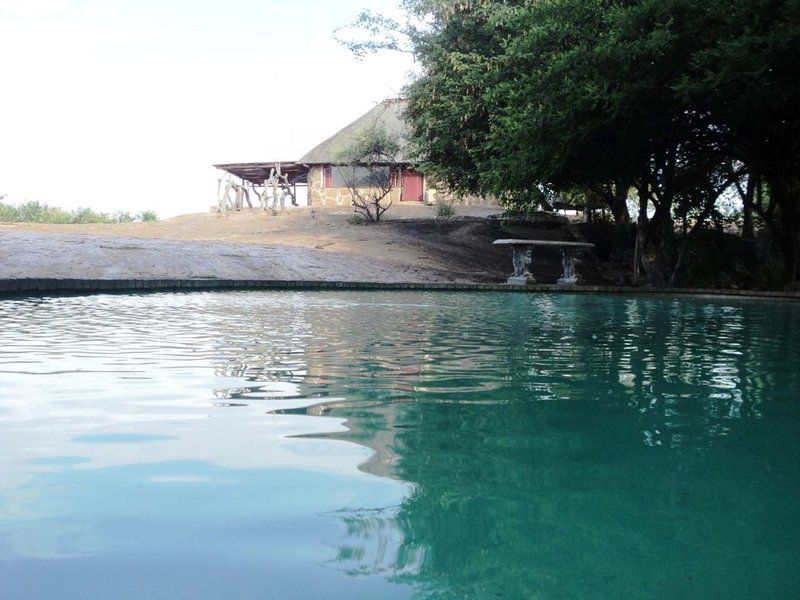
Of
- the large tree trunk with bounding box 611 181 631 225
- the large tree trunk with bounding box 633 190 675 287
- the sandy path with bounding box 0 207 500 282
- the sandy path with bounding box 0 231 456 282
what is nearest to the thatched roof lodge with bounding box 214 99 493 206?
the sandy path with bounding box 0 207 500 282

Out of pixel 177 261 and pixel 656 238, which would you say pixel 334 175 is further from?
pixel 656 238

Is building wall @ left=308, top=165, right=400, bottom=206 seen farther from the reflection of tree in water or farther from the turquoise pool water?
the reflection of tree in water

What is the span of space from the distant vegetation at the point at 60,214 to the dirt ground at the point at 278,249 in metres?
5.60

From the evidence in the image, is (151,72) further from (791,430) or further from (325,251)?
(791,430)

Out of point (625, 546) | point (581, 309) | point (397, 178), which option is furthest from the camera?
point (397, 178)

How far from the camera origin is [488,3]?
2169 cm

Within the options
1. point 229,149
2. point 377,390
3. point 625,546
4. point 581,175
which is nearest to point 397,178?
point 229,149

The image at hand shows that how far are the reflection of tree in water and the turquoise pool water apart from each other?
13 mm

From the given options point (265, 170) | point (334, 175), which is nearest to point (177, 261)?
point (334, 175)

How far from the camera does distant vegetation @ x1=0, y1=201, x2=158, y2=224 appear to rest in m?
38.8

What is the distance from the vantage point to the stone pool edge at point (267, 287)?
1311 centimetres

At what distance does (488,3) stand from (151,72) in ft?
87.9

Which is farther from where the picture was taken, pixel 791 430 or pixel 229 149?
pixel 229 149

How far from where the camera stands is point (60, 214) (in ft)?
129
